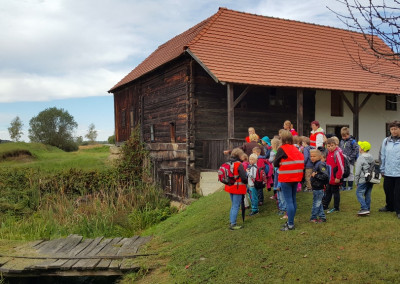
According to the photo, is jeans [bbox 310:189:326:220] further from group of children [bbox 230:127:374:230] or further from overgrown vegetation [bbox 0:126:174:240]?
overgrown vegetation [bbox 0:126:174:240]

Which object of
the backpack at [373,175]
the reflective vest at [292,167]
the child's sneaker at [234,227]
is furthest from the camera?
the child's sneaker at [234,227]

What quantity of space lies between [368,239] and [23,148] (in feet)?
104

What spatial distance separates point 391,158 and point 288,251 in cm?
266

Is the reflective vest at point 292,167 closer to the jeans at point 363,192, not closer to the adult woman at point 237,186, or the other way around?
the adult woman at point 237,186

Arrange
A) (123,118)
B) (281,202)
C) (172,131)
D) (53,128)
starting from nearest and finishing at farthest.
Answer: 1. (281,202)
2. (172,131)
3. (123,118)
4. (53,128)

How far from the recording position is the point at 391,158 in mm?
7012

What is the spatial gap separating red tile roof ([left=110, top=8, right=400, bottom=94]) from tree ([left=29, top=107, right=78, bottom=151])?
35.9m

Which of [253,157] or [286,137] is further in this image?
[253,157]

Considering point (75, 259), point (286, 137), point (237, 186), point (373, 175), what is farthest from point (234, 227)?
point (75, 259)

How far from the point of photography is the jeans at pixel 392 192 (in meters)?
7.02

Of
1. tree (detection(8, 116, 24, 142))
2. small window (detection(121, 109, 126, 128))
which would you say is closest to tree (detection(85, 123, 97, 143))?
tree (detection(8, 116, 24, 142))

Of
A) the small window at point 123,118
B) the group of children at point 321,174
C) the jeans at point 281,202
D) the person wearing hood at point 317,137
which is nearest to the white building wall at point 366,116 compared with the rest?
the person wearing hood at point 317,137

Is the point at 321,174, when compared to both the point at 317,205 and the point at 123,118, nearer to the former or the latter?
the point at 317,205

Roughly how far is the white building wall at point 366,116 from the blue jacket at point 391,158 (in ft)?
34.7
